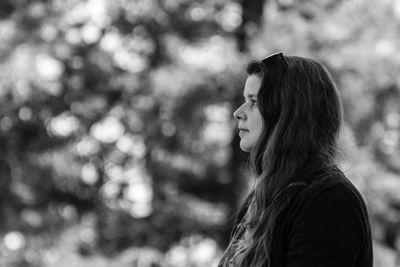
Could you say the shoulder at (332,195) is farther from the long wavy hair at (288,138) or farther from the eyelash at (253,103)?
the eyelash at (253,103)

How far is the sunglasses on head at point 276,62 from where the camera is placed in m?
2.15

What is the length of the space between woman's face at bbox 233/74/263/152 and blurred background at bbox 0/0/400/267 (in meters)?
7.02

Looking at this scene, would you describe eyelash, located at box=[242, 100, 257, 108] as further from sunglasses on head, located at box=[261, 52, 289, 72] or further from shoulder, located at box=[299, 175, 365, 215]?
shoulder, located at box=[299, 175, 365, 215]

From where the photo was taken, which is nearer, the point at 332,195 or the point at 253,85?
the point at 332,195

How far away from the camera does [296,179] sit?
203cm

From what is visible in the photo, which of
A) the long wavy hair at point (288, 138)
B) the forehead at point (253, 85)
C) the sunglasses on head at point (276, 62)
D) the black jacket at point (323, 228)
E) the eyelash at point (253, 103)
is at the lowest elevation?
the black jacket at point (323, 228)

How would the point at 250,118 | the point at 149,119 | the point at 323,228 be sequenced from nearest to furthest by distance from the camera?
the point at 323,228 → the point at 250,118 → the point at 149,119

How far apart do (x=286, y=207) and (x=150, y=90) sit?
25.5 feet

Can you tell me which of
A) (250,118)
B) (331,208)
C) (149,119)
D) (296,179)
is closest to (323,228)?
(331,208)

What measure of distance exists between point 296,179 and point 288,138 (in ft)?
0.37

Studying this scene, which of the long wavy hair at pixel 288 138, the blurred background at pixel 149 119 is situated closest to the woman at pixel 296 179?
the long wavy hair at pixel 288 138

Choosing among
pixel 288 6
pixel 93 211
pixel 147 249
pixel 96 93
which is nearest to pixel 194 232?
pixel 147 249

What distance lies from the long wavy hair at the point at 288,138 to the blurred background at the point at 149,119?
23.2ft

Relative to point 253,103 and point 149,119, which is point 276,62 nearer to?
point 253,103
